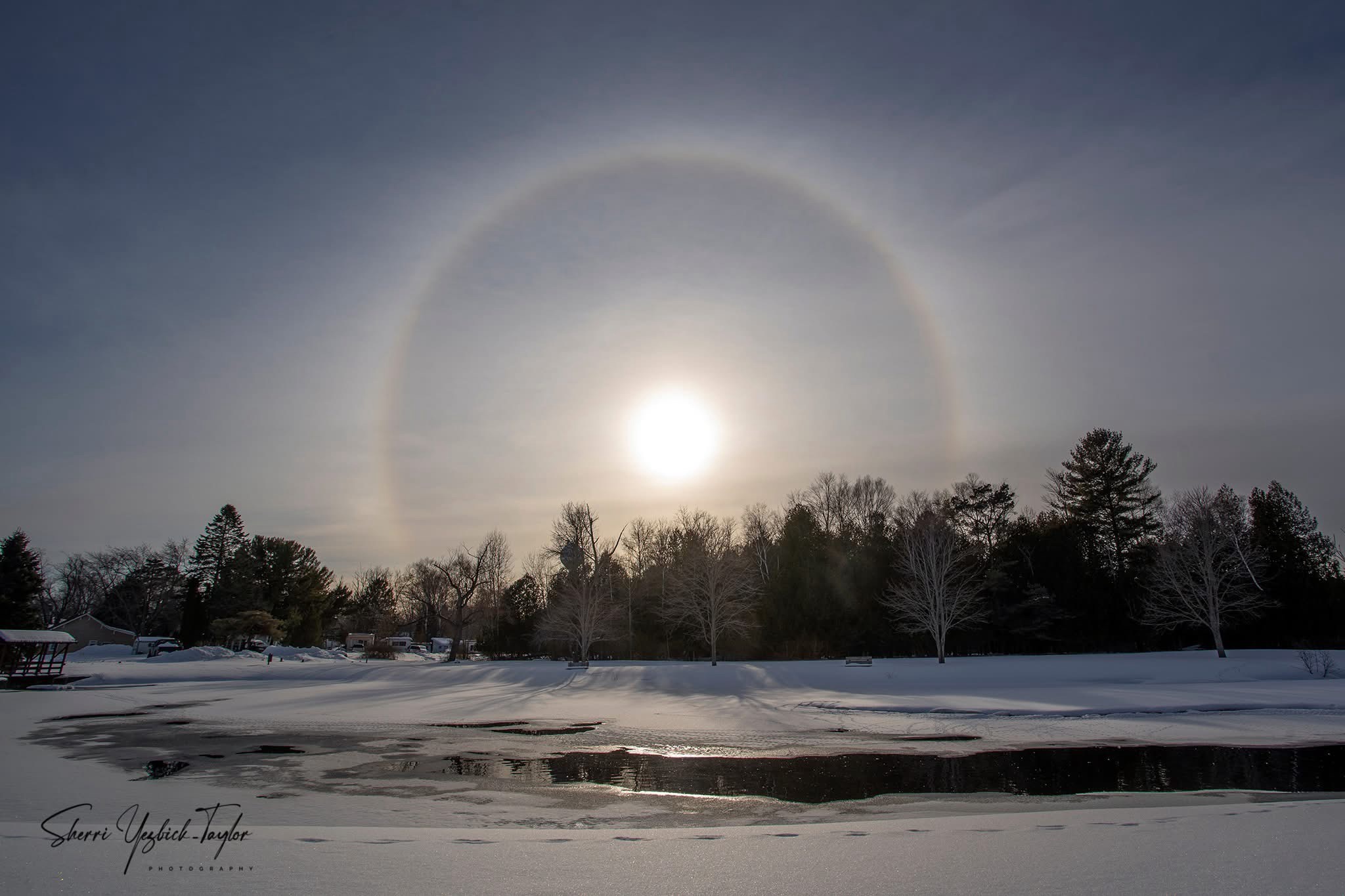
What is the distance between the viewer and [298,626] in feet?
287

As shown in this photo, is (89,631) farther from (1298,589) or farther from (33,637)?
(1298,589)

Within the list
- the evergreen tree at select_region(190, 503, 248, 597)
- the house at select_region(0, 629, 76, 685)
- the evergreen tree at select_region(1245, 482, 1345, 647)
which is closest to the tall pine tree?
the evergreen tree at select_region(190, 503, 248, 597)

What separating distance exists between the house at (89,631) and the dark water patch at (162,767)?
85011 millimetres

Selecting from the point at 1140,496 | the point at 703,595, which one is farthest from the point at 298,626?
the point at 1140,496

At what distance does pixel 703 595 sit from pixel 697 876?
44.9m

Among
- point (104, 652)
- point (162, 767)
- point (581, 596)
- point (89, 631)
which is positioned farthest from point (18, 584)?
point (162, 767)

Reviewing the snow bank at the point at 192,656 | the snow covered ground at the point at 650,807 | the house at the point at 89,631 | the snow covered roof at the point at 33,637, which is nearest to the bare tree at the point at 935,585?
the snow covered ground at the point at 650,807

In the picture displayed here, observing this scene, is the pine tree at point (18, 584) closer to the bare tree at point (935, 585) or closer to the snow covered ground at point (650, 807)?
the snow covered ground at point (650, 807)

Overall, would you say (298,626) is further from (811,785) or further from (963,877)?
(963,877)

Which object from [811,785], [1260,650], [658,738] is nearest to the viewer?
[811,785]

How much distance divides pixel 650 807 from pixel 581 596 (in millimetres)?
41971

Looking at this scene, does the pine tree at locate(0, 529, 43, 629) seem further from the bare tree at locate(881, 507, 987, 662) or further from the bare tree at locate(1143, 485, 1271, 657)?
the bare tree at locate(1143, 485, 1271, 657)

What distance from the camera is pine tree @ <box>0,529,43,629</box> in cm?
A: 6391

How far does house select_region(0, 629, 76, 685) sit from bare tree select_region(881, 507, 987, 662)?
50.7m
